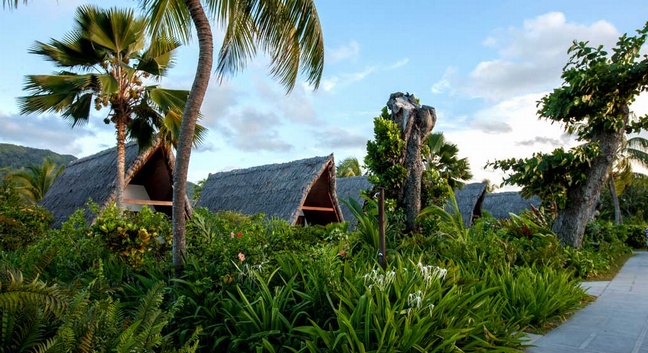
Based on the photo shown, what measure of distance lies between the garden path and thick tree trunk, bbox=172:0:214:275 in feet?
11.3

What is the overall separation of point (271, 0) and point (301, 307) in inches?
157

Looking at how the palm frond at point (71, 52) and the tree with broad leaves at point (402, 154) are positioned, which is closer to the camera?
the tree with broad leaves at point (402, 154)

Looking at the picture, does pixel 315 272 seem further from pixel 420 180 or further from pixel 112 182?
pixel 112 182

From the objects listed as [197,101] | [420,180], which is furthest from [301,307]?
[420,180]

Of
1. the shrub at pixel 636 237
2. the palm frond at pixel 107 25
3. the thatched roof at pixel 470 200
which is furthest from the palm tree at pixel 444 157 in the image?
the palm frond at pixel 107 25

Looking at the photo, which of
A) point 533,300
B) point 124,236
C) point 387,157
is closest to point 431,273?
point 533,300

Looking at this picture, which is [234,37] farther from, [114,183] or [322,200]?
[322,200]

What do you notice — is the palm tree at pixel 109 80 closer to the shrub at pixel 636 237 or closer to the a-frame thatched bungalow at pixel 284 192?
the a-frame thatched bungalow at pixel 284 192

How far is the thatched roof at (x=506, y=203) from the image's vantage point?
27188mm

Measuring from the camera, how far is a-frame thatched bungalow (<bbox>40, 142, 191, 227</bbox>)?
1245 cm

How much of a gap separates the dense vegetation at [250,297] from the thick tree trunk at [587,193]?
169 inches

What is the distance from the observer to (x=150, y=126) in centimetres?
1269

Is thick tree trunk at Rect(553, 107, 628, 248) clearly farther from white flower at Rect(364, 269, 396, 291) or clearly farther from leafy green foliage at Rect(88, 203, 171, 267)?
leafy green foliage at Rect(88, 203, 171, 267)

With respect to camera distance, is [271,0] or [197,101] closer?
[197,101]
